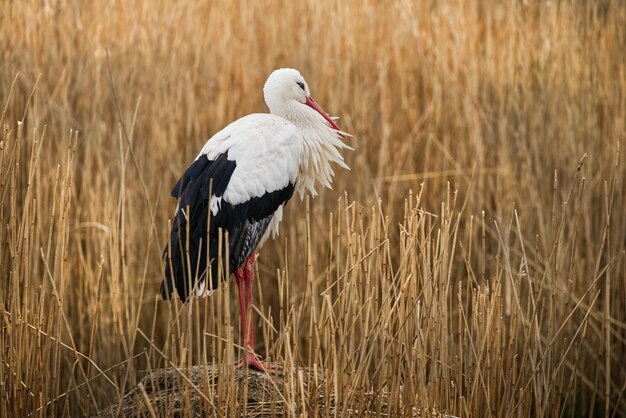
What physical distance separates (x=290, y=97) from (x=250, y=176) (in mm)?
409

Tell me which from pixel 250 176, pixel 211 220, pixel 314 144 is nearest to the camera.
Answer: pixel 211 220

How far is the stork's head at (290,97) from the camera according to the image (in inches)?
153

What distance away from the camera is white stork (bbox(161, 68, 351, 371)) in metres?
3.50

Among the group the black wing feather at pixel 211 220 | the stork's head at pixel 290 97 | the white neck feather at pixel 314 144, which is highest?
the stork's head at pixel 290 97

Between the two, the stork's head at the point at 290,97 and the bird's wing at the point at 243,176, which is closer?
the bird's wing at the point at 243,176

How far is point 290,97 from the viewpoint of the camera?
393 cm

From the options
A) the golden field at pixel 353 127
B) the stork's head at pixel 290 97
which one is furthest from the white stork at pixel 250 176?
the golden field at pixel 353 127

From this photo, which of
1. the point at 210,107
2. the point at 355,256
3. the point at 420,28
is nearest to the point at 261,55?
the point at 210,107

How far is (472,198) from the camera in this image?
15.6ft

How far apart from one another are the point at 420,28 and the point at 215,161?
200cm

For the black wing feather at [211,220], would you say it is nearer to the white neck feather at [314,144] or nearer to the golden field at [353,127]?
the white neck feather at [314,144]

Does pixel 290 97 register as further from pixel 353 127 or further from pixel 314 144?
pixel 353 127

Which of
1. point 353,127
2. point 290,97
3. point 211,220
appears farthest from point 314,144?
point 353,127

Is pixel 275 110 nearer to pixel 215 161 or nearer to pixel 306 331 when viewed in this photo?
pixel 215 161
